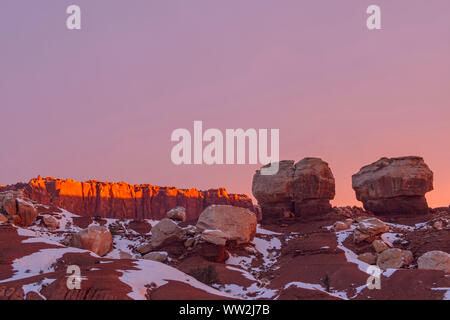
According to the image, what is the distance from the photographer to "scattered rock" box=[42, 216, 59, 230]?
33.3 meters

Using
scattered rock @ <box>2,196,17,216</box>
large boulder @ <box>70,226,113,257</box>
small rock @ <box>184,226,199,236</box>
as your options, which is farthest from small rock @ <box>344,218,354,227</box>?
scattered rock @ <box>2,196,17,216</box>

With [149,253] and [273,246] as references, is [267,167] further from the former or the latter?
[149,253]

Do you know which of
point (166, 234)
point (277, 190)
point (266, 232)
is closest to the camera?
point (166, 234)

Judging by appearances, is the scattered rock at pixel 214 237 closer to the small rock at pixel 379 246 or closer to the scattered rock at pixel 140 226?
the small rock at pixel 379 246

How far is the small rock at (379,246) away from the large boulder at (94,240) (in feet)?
62.4

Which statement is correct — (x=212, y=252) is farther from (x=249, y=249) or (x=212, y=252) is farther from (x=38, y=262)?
(x=38, y=262)

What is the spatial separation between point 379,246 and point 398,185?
12383 millimetres

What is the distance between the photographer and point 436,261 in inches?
844

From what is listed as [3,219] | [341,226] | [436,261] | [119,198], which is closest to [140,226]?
[3,219]

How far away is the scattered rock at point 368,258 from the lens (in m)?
24.6

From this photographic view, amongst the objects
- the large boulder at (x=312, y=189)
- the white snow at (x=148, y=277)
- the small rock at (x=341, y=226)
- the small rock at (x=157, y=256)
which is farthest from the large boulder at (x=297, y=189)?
the white snow at (x=148, y=277)
